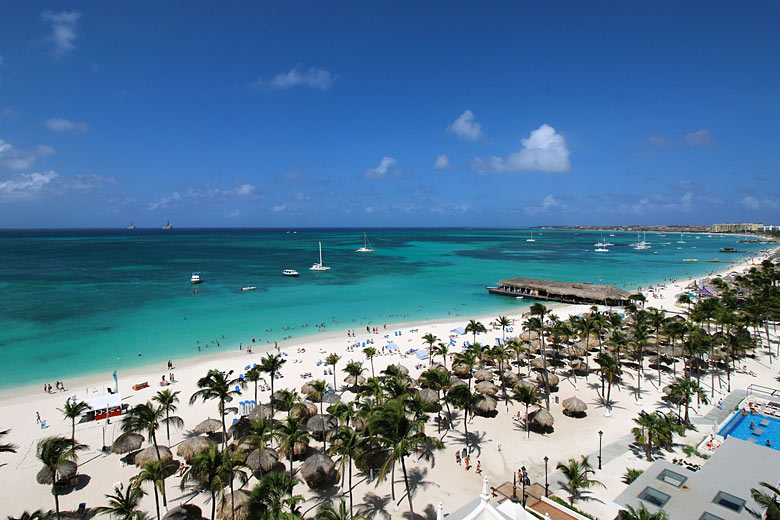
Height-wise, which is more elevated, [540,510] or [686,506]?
[686,506]

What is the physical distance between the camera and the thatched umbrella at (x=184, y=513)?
14305mm

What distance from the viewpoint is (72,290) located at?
67.1m

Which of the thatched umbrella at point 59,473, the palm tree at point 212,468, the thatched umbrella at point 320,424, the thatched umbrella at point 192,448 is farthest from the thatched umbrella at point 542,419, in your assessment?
the thatched umbrella at point 59,473

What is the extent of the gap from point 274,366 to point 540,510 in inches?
592

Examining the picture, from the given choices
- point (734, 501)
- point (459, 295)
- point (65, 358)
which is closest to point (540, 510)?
point (734, 501)

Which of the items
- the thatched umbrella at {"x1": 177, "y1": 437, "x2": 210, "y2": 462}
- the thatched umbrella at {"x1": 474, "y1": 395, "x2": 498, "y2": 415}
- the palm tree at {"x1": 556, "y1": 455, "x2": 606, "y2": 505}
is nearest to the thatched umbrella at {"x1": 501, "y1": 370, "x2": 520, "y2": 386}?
the thatched umbrella at {"x1": 474, "y1": 395, "x2": 498, "y2": 415}

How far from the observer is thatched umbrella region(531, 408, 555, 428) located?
2108cm

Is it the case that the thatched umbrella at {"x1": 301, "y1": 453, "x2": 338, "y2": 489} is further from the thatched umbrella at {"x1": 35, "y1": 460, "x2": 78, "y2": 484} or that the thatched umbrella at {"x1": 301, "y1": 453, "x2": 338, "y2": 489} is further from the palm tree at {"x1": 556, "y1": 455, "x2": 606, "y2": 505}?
the thatched umbrella at {"x1": 35, "y1": 460, "x2": 78, "y2": 484}

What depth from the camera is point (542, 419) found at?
833 inches

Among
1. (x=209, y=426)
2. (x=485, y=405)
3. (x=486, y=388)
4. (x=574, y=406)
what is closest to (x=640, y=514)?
(x=485, y=405)

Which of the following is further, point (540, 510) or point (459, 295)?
point (459, 295)

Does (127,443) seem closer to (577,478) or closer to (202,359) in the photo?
(202,359)

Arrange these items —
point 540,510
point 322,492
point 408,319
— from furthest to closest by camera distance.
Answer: point 408,319 < point 322,492 < point 540,510

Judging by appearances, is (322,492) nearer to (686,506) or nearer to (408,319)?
(686,506)
